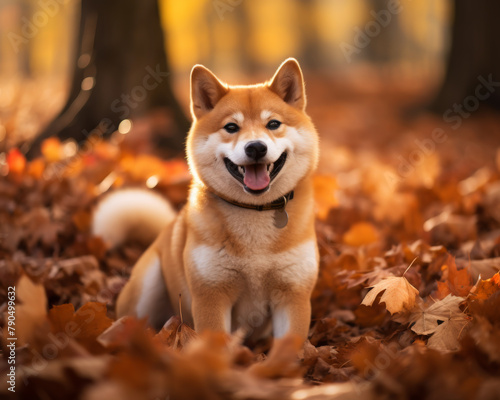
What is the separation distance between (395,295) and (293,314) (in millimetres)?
529

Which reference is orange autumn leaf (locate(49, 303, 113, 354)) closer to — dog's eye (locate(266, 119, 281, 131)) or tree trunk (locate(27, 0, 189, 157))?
dog's eye (locate(266, 119, 281, 131))

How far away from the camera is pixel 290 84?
113 inches

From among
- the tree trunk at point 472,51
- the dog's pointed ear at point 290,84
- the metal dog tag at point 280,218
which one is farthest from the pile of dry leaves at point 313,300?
the tree trunk at point 472,51

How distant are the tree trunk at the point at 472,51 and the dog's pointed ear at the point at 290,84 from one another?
7670 mm

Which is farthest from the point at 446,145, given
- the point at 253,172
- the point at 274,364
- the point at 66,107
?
the point at 274,364

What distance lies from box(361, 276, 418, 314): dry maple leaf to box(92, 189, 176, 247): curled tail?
1862mm

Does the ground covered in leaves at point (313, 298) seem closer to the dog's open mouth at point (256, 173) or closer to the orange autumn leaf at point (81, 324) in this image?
the orange autumn leaf at point (81, 324)

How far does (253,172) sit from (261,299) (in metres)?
Answer: 0.68

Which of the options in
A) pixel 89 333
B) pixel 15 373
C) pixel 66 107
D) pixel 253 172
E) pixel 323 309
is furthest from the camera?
pixel 66 107

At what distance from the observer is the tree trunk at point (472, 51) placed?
363 inches

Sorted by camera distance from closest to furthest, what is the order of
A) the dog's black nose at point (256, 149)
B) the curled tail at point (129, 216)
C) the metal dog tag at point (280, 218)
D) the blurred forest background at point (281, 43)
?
the dog's black nose at point (256, 149), the metal dog tag at point (280, 218), the curled tail at point (129, 216), the blurred forest background at point (281, 43)

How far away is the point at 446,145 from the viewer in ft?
26.4

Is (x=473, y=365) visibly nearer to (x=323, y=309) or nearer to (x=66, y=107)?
(x=323, y=309)

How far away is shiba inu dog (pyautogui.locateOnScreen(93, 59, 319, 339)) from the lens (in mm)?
2520
